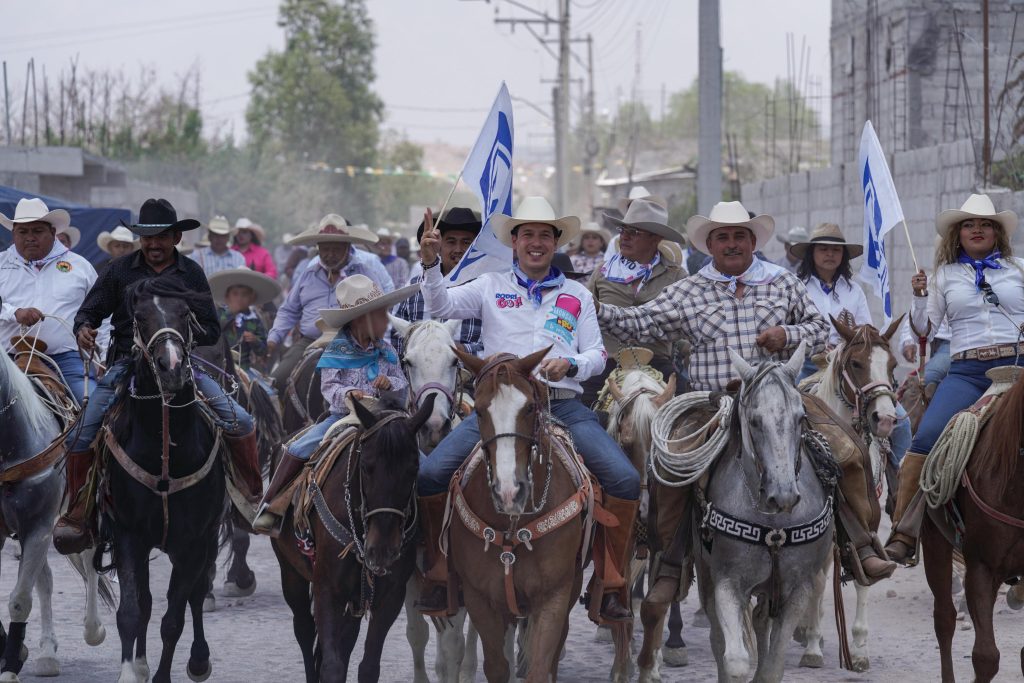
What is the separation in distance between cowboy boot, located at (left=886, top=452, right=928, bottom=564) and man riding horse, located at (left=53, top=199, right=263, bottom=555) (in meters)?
3.75

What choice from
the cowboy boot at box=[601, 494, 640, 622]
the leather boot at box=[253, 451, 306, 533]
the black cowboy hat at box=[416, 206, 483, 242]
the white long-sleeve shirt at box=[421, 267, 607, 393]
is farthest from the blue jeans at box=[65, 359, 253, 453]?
the cowboy boot at box=[601, 494, 640, 622]

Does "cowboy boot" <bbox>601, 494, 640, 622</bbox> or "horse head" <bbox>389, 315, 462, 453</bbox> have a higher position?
"horse head" <bbox>389, 315, 462, 453</bbox>

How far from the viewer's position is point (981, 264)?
7570 millimetres

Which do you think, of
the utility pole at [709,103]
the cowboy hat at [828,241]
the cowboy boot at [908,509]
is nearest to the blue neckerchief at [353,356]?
the cowboy boot at [908,509]

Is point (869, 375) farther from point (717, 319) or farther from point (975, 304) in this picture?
point (717, 319)

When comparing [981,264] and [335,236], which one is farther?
[335,236]

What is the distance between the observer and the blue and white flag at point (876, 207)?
8984mm

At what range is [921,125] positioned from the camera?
19.6 metres

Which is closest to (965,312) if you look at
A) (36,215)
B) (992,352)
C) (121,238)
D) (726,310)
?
(992,352)

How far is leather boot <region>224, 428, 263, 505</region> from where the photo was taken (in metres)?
8.12

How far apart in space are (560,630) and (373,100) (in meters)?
66.3

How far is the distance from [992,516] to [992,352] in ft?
3.21

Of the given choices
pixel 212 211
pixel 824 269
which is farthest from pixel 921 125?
pixel 212 211

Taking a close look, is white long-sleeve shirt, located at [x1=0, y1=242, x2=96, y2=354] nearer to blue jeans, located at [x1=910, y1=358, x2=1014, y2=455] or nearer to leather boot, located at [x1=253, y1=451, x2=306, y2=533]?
leather boot, located at [x1=253, y1=451, x2=306, y2=533]
